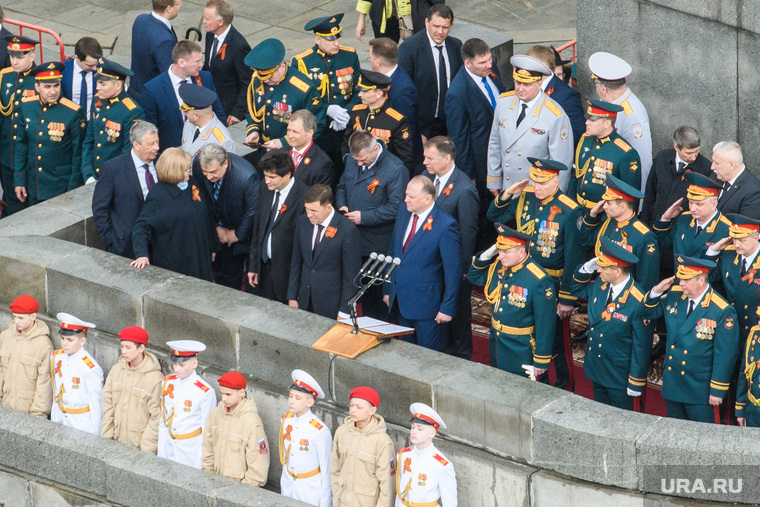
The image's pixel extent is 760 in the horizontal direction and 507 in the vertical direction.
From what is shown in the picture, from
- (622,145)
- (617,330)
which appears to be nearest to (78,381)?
(617,330)

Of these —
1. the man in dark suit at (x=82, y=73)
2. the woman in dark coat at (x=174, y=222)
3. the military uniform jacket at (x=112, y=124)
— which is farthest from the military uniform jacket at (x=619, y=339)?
the man in dark suit at (x=82, y=73)

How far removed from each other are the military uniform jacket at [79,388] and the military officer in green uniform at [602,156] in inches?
146

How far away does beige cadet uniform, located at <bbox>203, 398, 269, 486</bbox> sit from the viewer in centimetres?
919

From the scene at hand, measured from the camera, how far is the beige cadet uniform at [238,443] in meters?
9.19

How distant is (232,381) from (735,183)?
369 cm

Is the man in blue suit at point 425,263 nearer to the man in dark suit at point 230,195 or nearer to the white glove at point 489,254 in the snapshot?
the white glove at point 489,254

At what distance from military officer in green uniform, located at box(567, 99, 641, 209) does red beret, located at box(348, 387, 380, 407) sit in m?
2.58

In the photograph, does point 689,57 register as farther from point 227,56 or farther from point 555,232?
point 227,56

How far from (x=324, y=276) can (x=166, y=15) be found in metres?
3.94

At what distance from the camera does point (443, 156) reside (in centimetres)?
1012

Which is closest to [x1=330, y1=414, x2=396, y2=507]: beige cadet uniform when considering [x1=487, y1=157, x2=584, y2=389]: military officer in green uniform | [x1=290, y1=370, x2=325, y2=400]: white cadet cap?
[x1=290, y1=370, x2=325, y2=400]: white cadet cap

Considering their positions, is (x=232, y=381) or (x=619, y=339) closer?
(x=232, y=381)

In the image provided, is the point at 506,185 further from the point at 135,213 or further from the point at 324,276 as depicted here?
the point at 135,213

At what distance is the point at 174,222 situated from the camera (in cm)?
1030
